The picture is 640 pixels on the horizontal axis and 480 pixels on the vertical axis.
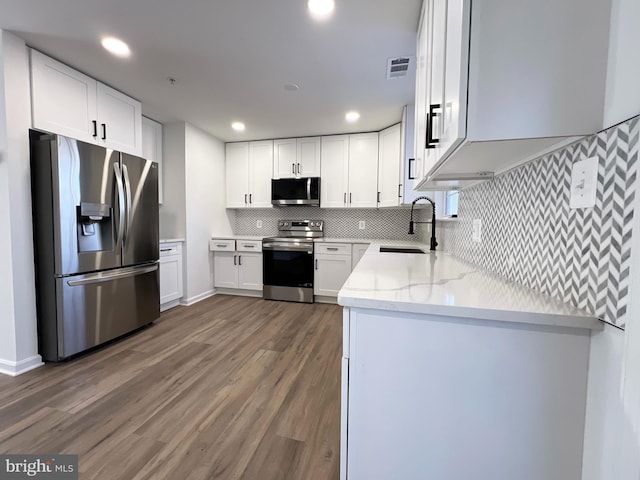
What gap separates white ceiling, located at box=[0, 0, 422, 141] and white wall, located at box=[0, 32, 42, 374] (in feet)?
0.93

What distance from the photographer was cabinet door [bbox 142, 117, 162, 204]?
3105 millimetres

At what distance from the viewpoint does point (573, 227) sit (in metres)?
0.71

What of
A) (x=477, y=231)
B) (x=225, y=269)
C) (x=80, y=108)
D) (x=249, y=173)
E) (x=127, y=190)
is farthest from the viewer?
(x=249, y=173)

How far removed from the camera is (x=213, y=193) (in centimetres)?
389

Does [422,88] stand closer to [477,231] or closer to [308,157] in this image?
[477,231]

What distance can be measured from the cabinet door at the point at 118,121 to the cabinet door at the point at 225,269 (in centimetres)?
170

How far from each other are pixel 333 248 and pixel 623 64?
10.0 ft


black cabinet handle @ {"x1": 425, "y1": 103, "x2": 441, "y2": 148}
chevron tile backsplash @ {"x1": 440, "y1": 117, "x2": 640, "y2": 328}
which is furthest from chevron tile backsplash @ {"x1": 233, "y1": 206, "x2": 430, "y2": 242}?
black cabinet handle @ {"x1": 425, "y1": 103, "x2": 441, "y2": 148}

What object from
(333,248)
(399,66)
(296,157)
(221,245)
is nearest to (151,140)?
(221,245)

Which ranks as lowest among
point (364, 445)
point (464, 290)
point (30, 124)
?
point (364, 445)

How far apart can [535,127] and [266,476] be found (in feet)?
5.11

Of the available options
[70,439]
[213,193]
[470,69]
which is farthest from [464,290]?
[213,193]

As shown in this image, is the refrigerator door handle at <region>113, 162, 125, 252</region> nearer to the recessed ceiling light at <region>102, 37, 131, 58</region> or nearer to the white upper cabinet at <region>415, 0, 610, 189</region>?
the recessed ceiling light at <region>102, 37, 131, 58</region>

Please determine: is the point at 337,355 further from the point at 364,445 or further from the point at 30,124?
the point at 30,124
